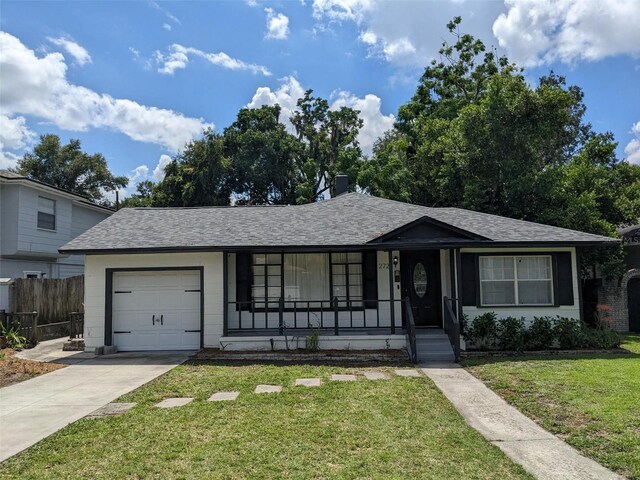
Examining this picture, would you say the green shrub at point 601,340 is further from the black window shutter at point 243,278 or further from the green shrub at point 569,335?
the black window shutter at point 243,278

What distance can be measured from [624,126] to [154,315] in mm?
27005

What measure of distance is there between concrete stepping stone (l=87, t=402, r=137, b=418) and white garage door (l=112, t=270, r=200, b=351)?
5.13 meters

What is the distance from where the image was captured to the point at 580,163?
62.1ft

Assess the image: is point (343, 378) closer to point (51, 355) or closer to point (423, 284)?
point (423, 284)

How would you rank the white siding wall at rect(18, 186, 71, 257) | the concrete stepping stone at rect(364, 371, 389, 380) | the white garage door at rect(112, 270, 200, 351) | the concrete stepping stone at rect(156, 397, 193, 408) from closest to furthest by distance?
the concrete stepping stone at rect(156, 397, 193, 408)
the concrete stepping stone at rect(364, 371, 389, 380)
the white garage door at rect(112, 270, 200, 351)
the white siding wall at rect(18, 186, 71, 257)

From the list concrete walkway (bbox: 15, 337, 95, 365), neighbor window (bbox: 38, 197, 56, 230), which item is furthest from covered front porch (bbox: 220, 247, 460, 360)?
neighbor window (bbox: 38, 197, 56, 230)

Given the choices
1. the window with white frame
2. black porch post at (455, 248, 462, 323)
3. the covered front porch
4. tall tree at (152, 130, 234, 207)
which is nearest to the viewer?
black porch post at (455, 248, 462, 323)

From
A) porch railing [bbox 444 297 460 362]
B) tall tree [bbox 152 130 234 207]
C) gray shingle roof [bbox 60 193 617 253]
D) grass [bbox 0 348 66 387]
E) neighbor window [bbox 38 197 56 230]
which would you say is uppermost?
tall tree [bbox 152 130 234 207]

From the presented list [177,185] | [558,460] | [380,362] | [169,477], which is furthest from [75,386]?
[177,185]

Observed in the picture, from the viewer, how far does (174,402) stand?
7.18 meters

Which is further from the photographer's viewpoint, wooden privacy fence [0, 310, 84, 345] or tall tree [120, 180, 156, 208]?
tall tree [120, 180, 156, 208]

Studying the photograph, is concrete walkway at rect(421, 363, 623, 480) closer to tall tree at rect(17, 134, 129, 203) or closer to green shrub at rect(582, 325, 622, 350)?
green shrub at rect(582, 325, 622, 350)

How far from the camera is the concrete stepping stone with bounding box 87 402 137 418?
21.6ft

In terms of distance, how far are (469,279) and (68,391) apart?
30.5 feet
